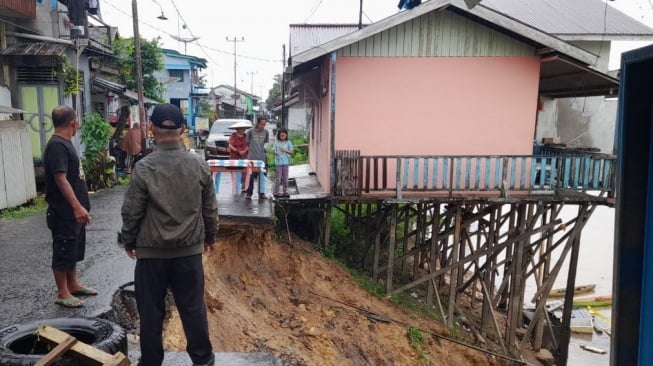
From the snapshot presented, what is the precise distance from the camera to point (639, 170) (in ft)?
8.00

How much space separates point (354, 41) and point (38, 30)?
28.3 feet

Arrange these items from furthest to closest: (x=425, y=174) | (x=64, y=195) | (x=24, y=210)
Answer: (x=425, y=174), (x=24, y=210), (x=64, y=195)

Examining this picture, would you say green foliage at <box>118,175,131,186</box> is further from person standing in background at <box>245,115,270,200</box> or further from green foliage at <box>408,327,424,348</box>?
green foliage at <box>408,327,424,348</box>

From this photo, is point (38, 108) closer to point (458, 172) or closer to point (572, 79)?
point (458, 172)

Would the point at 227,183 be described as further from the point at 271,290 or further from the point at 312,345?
the point at 312,345

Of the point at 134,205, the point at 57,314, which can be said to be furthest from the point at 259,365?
the point at 57,314

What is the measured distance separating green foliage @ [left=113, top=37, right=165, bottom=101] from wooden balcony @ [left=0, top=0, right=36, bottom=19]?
6784 mm

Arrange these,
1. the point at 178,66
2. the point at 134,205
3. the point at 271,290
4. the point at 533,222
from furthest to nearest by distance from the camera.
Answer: the point at 178,66
the point at 533,222
the point at 271,290
the point at 134,205

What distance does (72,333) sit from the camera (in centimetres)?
362

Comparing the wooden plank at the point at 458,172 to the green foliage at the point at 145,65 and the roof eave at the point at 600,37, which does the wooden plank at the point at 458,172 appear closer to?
the roof eave at the point at 600,37

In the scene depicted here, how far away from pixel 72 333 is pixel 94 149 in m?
9.63

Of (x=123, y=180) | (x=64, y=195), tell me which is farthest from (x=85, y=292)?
(x=123, y=180)

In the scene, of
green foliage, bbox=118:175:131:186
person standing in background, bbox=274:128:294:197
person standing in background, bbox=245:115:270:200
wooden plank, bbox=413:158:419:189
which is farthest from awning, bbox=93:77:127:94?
wooden plank, bbox=413:158:419:189

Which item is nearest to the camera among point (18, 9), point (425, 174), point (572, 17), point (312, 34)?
point (425, 174)
